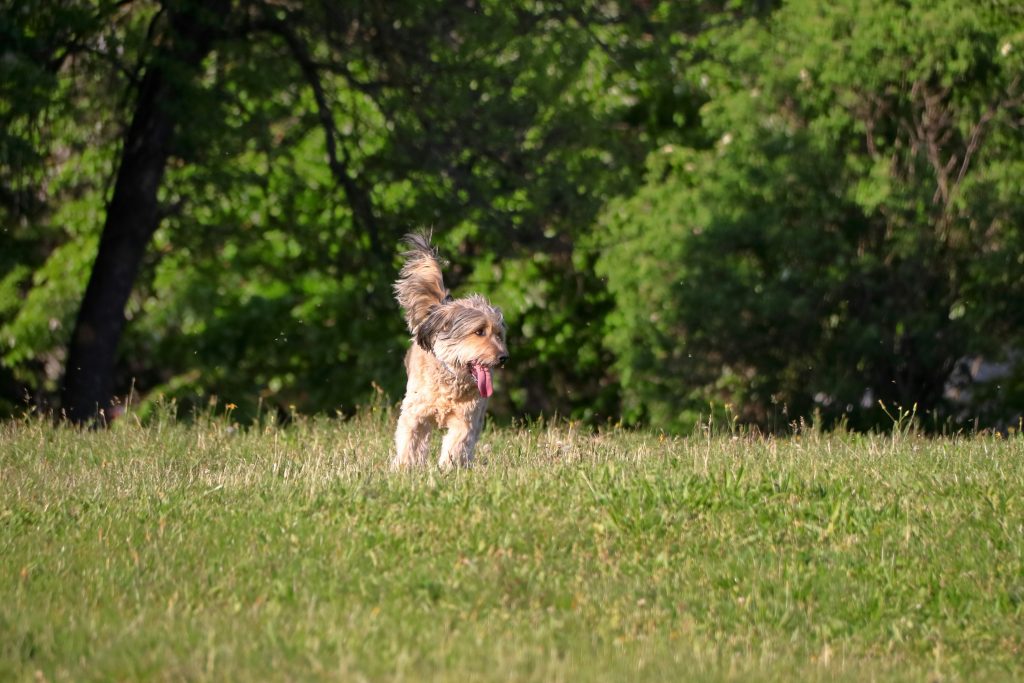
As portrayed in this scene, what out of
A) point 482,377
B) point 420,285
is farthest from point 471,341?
point 420,285

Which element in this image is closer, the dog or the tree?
the dog

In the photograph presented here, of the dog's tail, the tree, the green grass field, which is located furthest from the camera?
the tree

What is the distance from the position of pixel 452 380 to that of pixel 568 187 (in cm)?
675

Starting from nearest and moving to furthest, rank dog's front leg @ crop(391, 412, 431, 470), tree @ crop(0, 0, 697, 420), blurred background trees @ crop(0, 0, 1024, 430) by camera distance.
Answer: dog's front leg @ crop(391, 412, 431, 470) < tree @ crop(0, 0, 697, 420) < blurred background trees @ crop(0, 0, 1024, 430)

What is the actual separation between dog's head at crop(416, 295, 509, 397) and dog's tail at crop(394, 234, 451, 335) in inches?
14.4

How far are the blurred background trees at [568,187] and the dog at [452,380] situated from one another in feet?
17.8

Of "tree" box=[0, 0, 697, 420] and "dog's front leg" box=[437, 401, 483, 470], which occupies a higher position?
"tree" box=[0, 0, 697, 420]

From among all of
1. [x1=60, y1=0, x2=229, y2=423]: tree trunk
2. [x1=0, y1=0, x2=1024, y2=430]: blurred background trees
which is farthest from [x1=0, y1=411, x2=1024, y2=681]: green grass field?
[x1=0, y1=0, x2=1024, y2=430]: blurred background trees

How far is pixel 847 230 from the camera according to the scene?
56.2ft

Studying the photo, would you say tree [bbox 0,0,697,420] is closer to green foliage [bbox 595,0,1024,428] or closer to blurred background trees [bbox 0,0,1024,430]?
blurred background trees [bbox 0,0,1024,430]

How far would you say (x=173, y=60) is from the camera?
14680 millimetres

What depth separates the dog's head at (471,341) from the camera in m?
9.96

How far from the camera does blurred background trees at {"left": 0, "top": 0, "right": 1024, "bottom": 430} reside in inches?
625

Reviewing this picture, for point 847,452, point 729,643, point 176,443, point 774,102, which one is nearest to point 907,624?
point 729,643
